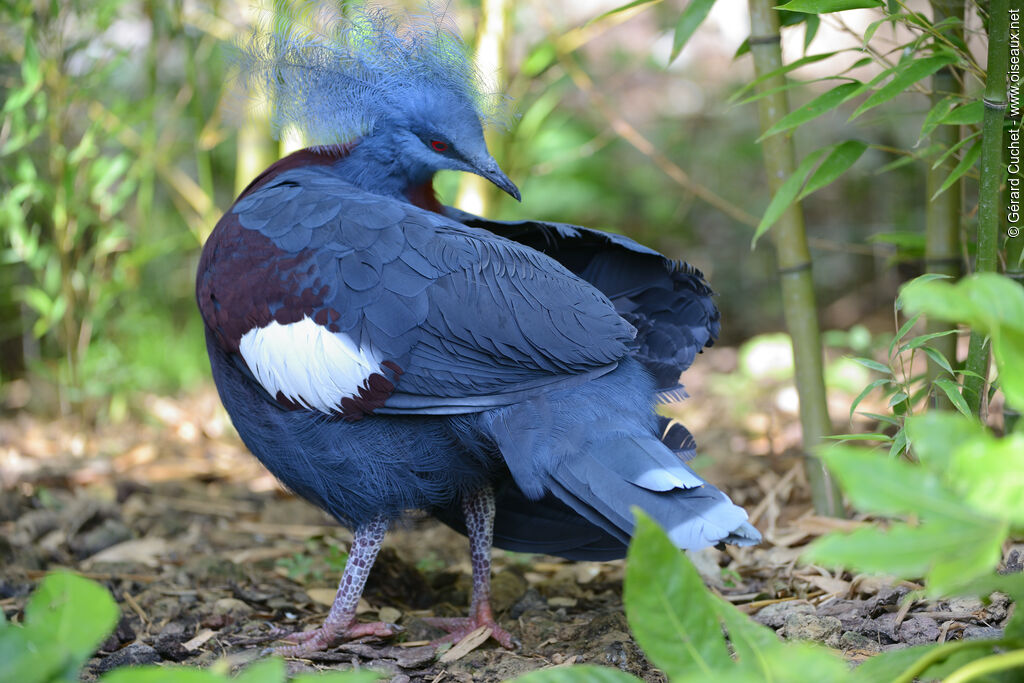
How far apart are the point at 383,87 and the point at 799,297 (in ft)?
4.82

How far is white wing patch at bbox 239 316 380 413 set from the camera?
229 cm

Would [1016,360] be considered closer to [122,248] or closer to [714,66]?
[122,248]

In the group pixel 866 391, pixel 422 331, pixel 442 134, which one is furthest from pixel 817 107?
pixel 422 331

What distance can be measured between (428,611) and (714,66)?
6.11 metres

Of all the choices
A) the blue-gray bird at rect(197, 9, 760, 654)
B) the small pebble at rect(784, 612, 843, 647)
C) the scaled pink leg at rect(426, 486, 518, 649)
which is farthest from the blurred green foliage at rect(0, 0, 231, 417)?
the small pebble at rect(784, 612, 843, 647)

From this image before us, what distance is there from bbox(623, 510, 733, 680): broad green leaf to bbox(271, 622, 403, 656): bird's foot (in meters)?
1.34

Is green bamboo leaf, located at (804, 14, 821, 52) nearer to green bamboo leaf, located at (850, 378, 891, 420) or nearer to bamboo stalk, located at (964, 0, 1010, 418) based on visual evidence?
bamboo stalk, located at (964, 0, 1010, 418)

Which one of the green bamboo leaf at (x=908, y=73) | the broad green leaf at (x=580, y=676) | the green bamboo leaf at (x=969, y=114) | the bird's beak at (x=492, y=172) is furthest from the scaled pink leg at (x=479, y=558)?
the green bamboo leaf at (x=969, y=114)

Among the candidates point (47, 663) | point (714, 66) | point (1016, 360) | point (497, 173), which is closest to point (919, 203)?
point (714, 66)

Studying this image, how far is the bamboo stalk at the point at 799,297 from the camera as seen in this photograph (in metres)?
2.87

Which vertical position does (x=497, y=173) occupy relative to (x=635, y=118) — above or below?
below

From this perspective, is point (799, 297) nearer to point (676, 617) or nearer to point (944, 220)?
point (944, 220)

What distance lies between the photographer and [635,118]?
7391 millimetres

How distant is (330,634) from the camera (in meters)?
2.46
